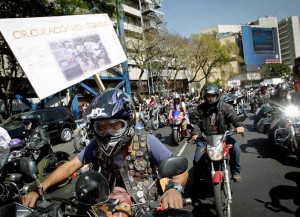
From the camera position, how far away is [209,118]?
5.12 m

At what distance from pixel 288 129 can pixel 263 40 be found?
8995cm

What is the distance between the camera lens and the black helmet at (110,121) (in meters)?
2.23

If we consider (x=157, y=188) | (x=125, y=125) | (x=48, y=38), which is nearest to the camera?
(x=125, y=125)

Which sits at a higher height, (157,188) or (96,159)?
(96,159)

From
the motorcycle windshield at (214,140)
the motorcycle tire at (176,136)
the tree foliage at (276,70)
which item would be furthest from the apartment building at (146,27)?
the motorcycle windshield at (214,140)

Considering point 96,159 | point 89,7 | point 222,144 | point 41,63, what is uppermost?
point 89,7

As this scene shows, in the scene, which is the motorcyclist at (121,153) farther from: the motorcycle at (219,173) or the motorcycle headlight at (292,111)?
the motorcycle headlight at (292,111)

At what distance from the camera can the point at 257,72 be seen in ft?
268

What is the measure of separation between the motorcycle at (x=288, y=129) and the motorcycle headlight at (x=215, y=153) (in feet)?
8.54

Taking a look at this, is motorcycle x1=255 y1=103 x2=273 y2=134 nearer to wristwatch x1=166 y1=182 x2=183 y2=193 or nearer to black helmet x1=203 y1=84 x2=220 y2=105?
black helmet x1=203 y1=84 x2=220 y2=105

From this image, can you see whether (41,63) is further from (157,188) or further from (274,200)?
(274,200)

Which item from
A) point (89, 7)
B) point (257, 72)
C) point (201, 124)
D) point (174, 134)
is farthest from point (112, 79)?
point (257, 72)

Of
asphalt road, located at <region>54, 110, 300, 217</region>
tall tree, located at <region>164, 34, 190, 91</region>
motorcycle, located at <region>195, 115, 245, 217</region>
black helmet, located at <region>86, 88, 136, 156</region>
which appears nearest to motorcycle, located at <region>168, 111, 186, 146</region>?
asphalt road, located at <region>54, 110, 300, 217</region>

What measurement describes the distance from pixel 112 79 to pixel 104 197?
31.7 metres
